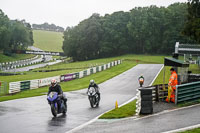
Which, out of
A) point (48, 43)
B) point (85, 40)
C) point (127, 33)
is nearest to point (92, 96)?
point (85, 40)

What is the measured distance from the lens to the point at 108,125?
12539 millimetres

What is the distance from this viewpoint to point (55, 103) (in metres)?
14.8

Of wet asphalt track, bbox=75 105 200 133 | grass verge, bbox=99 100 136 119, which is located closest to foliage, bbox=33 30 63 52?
grass verge, bbox=99 100 136 119

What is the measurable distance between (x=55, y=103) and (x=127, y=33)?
89968 millimetres

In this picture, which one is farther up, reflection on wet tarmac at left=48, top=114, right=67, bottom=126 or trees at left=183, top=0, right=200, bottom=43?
trees at left=183, top=0, right=200, bottom=43

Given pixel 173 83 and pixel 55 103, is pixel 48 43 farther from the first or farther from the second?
pixel 55 103

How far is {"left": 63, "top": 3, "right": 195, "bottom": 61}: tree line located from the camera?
95244 millimetres

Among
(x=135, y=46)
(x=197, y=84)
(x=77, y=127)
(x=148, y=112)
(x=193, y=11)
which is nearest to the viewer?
(x=77, y=127)

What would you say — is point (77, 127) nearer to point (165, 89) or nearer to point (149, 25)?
point (165, 89)

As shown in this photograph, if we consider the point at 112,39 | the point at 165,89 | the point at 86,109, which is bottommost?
the point at 86,109

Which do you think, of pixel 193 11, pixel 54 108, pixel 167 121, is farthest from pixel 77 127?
pixel 193 11

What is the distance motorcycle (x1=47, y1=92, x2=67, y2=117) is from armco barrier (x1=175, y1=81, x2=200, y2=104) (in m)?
6.08

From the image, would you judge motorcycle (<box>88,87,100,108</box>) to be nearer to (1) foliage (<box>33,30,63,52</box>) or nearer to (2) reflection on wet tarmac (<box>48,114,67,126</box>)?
(2) reflection on wet tarmac (<box>48,114,67,126</box>)

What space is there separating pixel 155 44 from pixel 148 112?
84.4 metres
